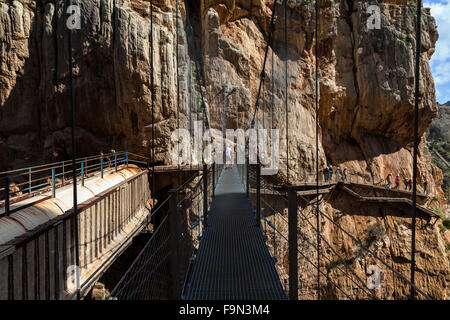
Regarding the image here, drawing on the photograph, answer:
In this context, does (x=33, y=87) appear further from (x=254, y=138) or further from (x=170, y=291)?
(x=170, y=291)

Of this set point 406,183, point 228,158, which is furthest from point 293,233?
point 406,183

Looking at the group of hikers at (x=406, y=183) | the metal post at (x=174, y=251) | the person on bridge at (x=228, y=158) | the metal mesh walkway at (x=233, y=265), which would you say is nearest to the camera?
the metal post at (x=174, y=251)

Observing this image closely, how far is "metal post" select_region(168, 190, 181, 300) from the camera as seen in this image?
201cm

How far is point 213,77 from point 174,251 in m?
11.2

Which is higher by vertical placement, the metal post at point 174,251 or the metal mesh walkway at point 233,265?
the metal post at point 174,251

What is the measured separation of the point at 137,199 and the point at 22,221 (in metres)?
3.84

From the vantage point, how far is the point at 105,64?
8.76 m

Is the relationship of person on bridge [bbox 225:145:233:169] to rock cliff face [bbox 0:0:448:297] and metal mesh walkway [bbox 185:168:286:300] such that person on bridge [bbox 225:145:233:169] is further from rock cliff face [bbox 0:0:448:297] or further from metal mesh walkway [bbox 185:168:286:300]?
metal mesh walkway [bbox 185:168:286:300]

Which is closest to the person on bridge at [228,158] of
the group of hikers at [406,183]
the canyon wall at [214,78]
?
the canyon wall at [214,78]

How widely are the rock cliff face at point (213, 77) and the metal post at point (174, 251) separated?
547 cm

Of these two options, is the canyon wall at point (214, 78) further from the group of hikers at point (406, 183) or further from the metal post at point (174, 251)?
the metal post at point (174, 251)

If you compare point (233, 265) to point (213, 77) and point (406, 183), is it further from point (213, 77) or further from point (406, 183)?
point (406, 183)

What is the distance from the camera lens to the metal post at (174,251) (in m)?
2.01

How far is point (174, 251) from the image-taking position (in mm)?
2053
